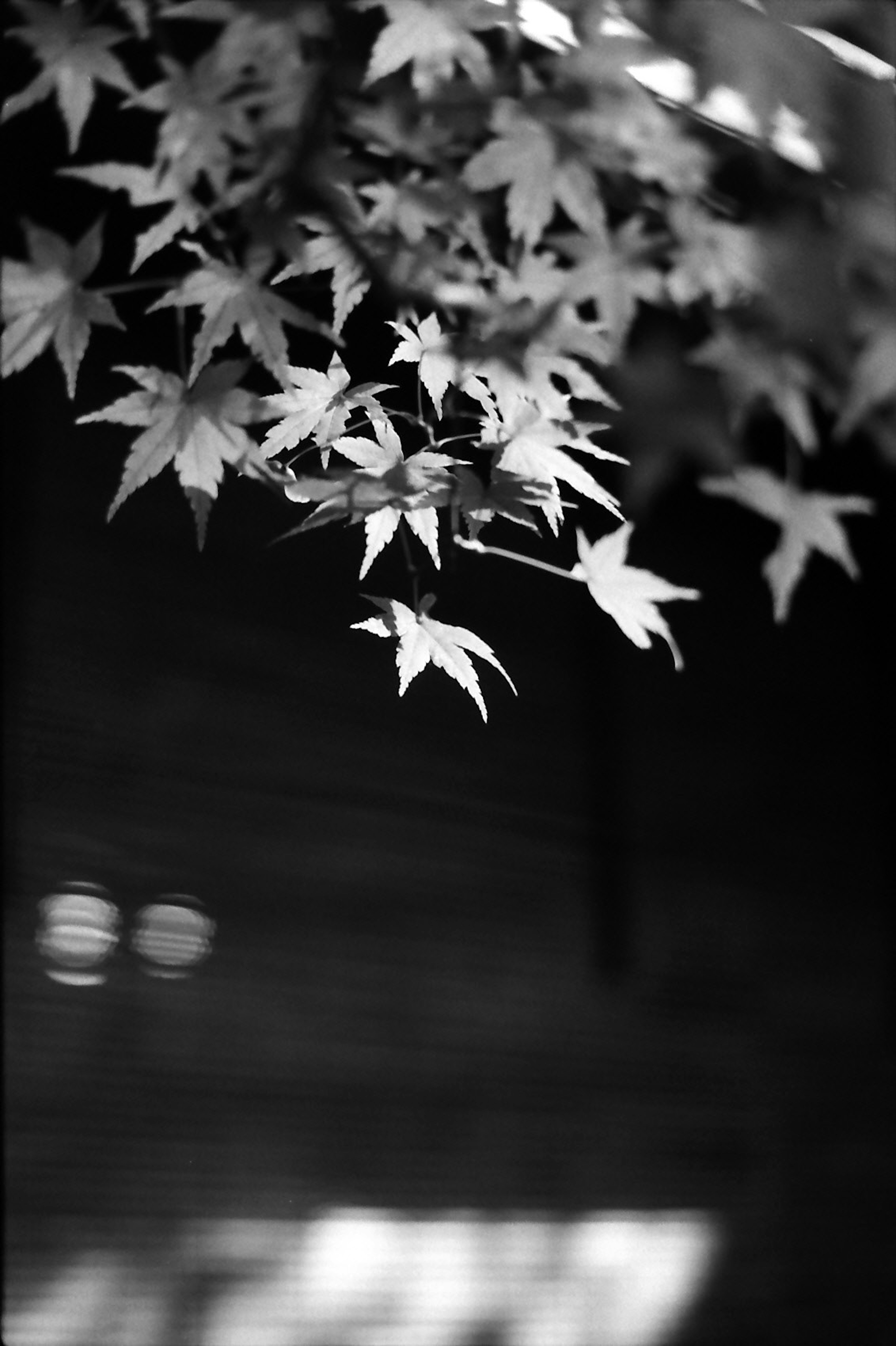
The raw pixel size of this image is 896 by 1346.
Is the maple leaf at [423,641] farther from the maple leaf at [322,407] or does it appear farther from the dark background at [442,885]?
the dark background at [442,885]

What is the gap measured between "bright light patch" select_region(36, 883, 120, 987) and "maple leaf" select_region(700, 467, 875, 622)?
188cm

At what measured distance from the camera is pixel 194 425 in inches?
33.4

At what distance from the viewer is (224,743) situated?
101 inches

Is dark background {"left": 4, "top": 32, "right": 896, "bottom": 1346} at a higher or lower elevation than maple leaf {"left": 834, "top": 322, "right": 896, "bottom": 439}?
lower

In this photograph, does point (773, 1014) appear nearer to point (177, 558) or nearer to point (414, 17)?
point (177, 558)

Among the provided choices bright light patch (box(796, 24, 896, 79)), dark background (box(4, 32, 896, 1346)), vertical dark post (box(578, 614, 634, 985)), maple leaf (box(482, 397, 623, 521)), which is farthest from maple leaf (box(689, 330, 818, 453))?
vertical dark post (box(578, 614, 634, 985))

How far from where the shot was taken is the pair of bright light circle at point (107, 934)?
2334mm

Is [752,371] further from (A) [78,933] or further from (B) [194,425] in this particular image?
(A) [78,933]

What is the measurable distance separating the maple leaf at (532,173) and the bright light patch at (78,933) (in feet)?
6.19

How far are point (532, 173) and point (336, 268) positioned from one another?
0.18m

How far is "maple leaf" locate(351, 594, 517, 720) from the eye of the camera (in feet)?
3.00

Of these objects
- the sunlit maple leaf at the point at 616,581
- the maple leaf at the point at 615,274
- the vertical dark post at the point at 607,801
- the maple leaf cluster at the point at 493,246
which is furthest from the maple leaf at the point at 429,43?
the vertical dark post at the point at 607,801

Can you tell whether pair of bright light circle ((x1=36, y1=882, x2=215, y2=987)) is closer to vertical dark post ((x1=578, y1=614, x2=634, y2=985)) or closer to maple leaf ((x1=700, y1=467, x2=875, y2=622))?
vertical dark post ((x1=578, y1=614, x2=634, y2=985))

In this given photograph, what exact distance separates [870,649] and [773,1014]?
1047 millimetres
